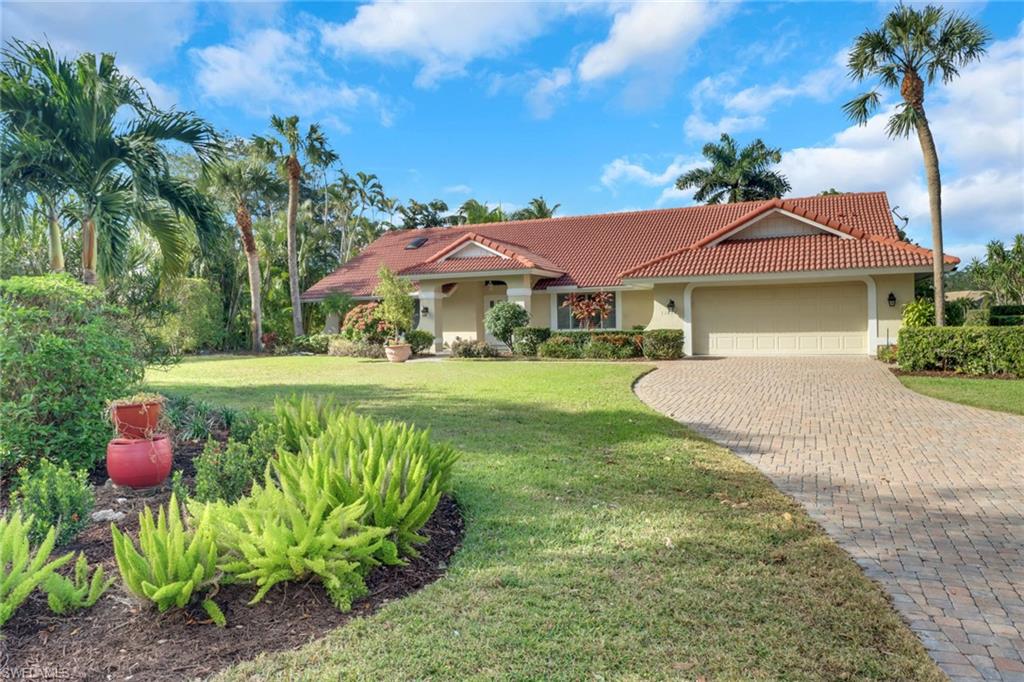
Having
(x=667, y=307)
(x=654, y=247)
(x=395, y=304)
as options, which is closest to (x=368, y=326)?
(x=395, y=304)

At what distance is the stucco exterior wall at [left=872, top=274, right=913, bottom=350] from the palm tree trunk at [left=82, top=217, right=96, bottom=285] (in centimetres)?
2128

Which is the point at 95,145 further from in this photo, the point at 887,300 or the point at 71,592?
the point at 887,300

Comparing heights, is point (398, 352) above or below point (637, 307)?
below

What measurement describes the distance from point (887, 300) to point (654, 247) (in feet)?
30.9

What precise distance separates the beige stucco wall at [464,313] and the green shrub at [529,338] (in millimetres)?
4751

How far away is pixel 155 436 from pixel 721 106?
14985 millimetres

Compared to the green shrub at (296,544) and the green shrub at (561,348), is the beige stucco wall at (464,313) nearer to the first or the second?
the green shrub at (561,348)

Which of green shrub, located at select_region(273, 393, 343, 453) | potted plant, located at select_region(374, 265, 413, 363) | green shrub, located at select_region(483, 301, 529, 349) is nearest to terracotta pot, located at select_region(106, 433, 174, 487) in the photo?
green shrub, located at select_region(273, 393, 343, 453)

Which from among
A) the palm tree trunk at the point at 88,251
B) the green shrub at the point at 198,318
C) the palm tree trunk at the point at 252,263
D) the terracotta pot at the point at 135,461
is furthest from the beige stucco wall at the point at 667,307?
the green shrub at the point at 198,318

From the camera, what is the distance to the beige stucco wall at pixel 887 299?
2009 centimetres

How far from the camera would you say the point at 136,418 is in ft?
17.9

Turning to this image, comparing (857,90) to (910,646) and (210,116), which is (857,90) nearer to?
(210,116)

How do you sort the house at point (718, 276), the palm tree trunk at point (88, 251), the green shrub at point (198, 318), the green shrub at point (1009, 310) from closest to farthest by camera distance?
1. the palm tree trunk at point (88, 251)
2. the house at point (718, 276)
3. the green shrub at point (1009, 310)
4. the green shrub at point (198, 318)

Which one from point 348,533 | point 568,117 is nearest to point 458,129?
point 568,117
